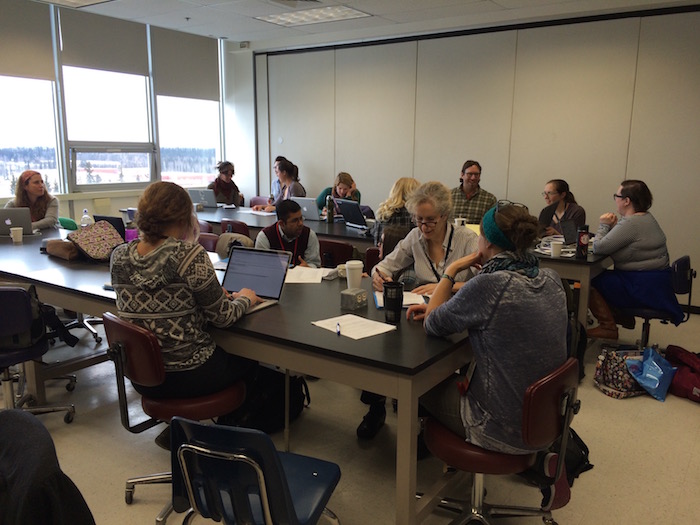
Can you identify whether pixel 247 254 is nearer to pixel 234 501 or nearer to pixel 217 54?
pixel 234 501

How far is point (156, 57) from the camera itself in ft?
24.1

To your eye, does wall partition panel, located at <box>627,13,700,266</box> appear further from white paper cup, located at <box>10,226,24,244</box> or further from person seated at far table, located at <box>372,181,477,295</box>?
white paper cup, located at <box>10,226,24,244</box>

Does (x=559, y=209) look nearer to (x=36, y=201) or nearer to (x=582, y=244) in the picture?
(x=582, y=244)

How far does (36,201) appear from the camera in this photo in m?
4.75

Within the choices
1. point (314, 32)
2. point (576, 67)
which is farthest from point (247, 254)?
point (314, 32)

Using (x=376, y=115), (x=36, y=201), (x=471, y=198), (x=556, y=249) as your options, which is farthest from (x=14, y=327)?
(x=376, y=115)

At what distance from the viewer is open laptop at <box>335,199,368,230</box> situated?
4.84 meters

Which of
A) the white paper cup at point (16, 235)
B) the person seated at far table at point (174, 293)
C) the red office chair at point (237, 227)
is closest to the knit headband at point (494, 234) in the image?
the person seated at far table at point (174, 293)

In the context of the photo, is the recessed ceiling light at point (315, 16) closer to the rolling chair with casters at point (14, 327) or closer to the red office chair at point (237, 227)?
the red office chair at point (237, 227)

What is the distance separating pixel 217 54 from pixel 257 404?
6606 millimetres

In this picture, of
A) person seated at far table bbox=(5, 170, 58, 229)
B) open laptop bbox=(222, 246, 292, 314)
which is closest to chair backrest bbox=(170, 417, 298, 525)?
open laptop bbox=(222, 246, 292, 314)

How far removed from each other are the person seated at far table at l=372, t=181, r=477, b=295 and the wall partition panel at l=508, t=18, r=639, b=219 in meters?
3.44

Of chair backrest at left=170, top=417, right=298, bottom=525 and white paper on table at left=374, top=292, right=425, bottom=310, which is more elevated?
white paper on table at left=374, top=292, right=425, bottom=310

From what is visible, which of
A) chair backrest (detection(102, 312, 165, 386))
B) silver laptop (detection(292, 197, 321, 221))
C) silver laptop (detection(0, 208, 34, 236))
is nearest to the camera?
chair backrest (detection(102, 312, 165, 386))
